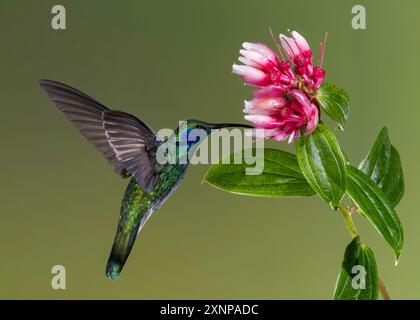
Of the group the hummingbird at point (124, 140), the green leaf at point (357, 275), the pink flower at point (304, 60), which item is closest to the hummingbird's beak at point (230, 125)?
the hummingbird at point (124, 140)

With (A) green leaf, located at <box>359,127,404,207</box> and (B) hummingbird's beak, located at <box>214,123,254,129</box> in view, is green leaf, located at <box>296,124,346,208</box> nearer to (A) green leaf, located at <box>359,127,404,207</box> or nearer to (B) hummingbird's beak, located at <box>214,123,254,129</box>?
(B) hummingbird's beak, located at <box>214,123,254,129</box>

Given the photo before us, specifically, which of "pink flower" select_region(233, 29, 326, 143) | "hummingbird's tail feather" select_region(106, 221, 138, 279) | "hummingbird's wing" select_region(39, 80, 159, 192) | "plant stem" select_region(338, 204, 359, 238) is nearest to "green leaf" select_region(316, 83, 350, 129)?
"pink flower" select_region(233, 29, 326, 143)

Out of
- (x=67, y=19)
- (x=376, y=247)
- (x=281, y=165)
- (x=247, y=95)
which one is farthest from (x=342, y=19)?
(x=281, y=165)

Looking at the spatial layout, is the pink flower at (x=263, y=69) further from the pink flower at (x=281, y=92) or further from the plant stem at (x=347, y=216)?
the plant stem at (x=347, y=216)

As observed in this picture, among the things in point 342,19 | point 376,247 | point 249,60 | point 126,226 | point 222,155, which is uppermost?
point 342,19

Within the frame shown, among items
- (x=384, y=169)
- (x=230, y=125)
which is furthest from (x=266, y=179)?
(x=384, y=169)
